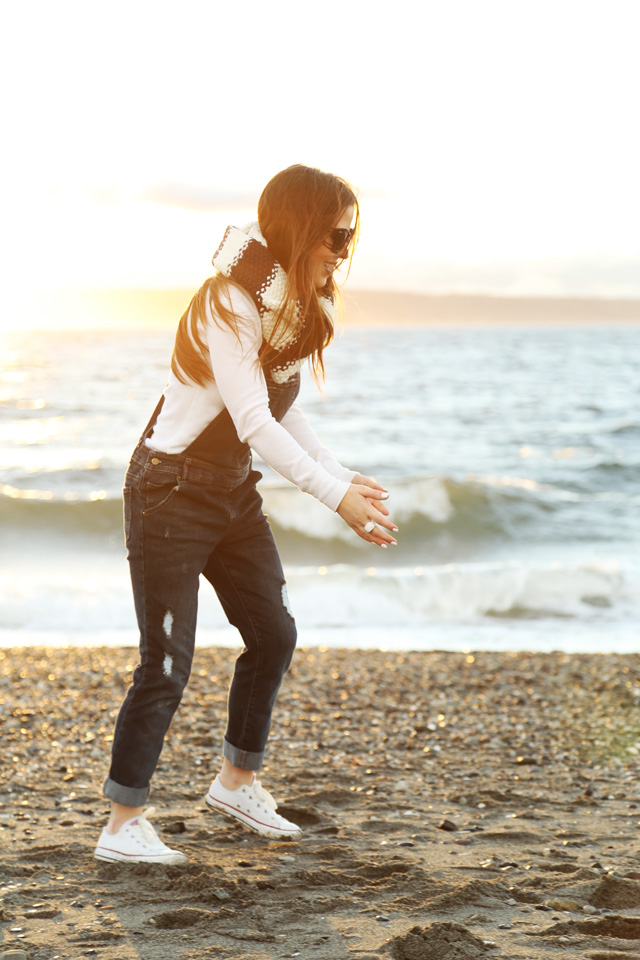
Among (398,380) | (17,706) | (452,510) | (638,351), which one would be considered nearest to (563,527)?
(452,510)

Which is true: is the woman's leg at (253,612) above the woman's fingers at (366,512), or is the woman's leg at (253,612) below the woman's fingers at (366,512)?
below

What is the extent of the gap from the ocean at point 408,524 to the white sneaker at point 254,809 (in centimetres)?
150

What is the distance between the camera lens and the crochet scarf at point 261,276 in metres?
2.65

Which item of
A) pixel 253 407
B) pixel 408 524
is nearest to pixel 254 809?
pixel 253 407

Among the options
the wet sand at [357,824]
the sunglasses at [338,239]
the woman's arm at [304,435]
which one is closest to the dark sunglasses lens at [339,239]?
the sunglasses at [338,239]

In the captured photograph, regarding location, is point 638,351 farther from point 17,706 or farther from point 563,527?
point 17,706

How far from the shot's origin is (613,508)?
14.4 meters

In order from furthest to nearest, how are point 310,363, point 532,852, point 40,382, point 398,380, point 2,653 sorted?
point 398,380
point 40,382
point 2,653
point 532,852
point 310,363

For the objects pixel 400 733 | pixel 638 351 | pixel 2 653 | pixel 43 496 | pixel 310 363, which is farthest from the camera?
pixel 638 351

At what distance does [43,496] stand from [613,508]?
328 inches

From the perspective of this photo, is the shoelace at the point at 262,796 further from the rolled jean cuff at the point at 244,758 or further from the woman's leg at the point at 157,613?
the woman's leg at the point at 157,613

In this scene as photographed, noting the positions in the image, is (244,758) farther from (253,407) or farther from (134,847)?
(253,407)

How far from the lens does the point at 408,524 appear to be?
12.9 metres

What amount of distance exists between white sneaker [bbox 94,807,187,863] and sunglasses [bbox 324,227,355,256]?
6.13 ft
